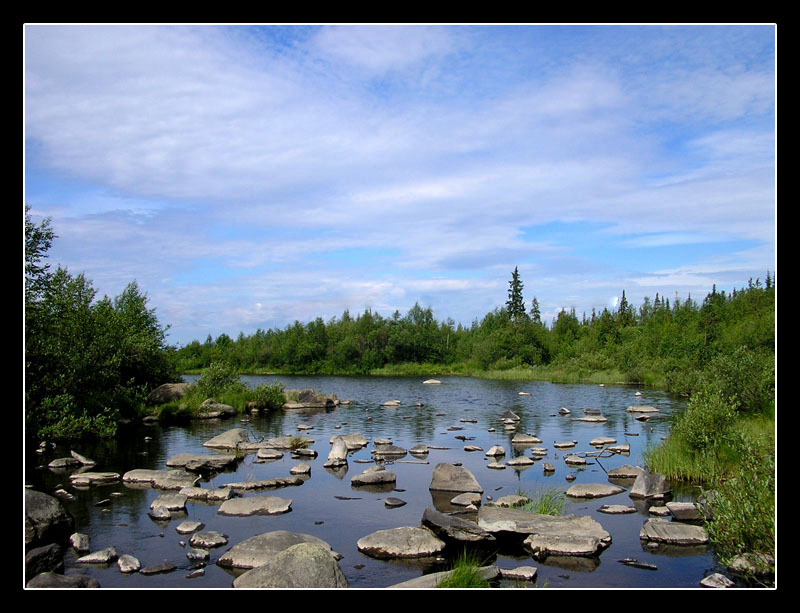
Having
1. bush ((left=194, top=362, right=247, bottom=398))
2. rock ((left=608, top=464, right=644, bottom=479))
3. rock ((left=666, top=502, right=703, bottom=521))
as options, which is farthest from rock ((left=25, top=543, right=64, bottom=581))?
bush ((left=194, top=362, right=247, bottom=398))

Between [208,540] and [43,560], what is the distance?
2959 mm

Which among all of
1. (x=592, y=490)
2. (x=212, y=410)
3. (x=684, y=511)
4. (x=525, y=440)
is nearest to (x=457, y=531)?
(x=684, y=511)

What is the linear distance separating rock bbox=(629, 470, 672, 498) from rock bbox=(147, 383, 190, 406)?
97.1 ft

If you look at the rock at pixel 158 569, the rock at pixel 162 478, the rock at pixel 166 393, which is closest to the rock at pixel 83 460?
the rock at pixel 162 478

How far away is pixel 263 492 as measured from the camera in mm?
18000

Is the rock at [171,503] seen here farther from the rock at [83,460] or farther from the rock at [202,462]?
the rock at [83,460]

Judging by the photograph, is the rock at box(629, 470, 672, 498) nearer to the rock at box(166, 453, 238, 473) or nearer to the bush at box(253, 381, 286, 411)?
the rock at box(166, 453, 238, 473)

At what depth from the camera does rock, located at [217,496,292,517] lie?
15.4 meters

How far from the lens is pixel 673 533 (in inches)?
511

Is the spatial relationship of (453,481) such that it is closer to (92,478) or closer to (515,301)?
(92,478)

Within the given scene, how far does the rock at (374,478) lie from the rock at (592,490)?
535 centimetres
